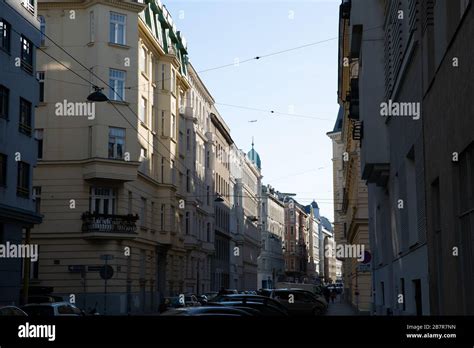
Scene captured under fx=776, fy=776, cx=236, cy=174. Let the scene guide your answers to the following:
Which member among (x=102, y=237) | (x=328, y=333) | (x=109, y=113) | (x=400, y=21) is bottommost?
(x=328, y=333)

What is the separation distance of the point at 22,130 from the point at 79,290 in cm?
1246

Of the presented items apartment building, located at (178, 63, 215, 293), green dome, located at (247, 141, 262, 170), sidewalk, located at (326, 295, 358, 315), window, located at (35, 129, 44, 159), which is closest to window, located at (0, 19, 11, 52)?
window, located at (35, 129, 44, 159)

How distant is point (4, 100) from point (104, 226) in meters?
13.4

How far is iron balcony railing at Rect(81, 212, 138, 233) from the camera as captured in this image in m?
42.7

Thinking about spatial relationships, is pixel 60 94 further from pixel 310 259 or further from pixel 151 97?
pixel 310 259

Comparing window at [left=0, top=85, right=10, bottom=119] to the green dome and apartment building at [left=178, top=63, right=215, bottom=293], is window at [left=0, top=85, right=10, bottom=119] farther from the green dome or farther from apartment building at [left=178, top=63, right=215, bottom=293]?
the green dome

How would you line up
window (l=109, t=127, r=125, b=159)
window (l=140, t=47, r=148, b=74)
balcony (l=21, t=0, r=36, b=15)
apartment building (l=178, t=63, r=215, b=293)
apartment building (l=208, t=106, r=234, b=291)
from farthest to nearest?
apartment building (l=208, t=106, r=234, b=291)
apartment building (l=178, t=63, r=215, b=293)
window (l=140, t=47, r=148, b=74)
window (l=109, t=127, r=125, b=159)
balcony (l=21, t=0, r=36, b=15)

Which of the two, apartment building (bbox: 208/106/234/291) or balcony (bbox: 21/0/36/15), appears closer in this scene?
balcony (bbox: 21/0/36/15)

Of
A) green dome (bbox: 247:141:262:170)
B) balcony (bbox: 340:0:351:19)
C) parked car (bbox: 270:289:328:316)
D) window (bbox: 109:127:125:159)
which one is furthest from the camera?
green dome (bbox: 247:141:262:170)

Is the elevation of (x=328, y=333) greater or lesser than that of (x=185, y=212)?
lesser

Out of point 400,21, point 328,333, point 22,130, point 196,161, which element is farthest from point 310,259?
point 328,333

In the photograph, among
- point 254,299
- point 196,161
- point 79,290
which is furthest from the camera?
point 196,161

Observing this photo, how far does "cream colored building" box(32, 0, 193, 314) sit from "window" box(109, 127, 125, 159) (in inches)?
2.2

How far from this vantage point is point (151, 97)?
5012 cm
